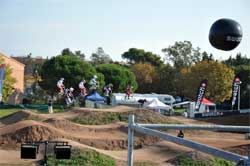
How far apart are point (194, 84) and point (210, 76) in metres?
3.01

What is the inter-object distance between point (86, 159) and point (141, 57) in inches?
4240

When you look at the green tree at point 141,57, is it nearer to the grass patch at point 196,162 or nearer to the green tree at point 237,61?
the green tree at point 237,61

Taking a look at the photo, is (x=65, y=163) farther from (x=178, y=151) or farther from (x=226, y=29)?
(x=226, y=29)

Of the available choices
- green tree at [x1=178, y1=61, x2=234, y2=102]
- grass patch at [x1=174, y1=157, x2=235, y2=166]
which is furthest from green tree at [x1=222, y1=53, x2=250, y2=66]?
grass patch at [x1=174, y1=157, x2=235, y2=166]

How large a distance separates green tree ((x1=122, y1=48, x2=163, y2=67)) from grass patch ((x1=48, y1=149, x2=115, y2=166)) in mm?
102109

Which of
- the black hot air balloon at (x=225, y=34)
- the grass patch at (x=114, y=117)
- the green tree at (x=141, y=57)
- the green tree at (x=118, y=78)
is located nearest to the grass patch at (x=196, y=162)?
the black hot air balloon at (x=225, y=34)

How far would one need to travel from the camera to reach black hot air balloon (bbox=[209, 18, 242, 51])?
6273 mm

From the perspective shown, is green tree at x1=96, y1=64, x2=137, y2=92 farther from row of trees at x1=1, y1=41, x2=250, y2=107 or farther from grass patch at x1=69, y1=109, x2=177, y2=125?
grass patch at x1=69, y1=109, x2=177, y2=125

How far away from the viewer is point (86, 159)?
1880 centimetres

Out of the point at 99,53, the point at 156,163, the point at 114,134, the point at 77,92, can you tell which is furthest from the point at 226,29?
the point at 99,53

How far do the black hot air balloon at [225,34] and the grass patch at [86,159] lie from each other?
39.9 ft

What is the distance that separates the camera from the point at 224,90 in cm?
7300

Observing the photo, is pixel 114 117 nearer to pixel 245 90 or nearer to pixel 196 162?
pixel 196 162

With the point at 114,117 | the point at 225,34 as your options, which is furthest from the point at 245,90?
the point at 225,34
